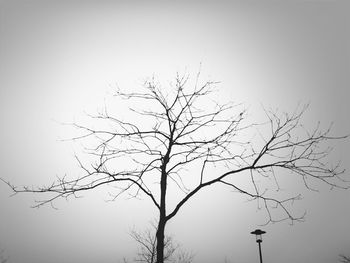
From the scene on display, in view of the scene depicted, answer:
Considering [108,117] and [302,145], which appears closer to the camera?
[302,145]

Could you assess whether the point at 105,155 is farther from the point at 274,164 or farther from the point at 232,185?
the point at 274,164

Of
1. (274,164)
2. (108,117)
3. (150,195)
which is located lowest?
(150,195)

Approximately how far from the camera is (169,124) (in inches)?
207

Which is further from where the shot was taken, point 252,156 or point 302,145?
point 252,156

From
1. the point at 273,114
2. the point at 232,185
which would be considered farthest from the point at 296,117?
the point at 232,185

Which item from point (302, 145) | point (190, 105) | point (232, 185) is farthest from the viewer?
point (190, 105)

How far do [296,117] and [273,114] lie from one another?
0.32 m

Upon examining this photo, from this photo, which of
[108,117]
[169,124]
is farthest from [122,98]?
[169,124]

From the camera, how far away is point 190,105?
5.40 m

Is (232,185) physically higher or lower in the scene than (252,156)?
lower

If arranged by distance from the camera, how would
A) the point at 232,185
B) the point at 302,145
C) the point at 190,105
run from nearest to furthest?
the point at 302,145
the point at 232,185
the point at 190,105

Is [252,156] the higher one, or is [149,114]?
[149,114]

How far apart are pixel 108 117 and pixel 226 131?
1.81m

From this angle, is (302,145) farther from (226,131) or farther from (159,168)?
(159,168)
